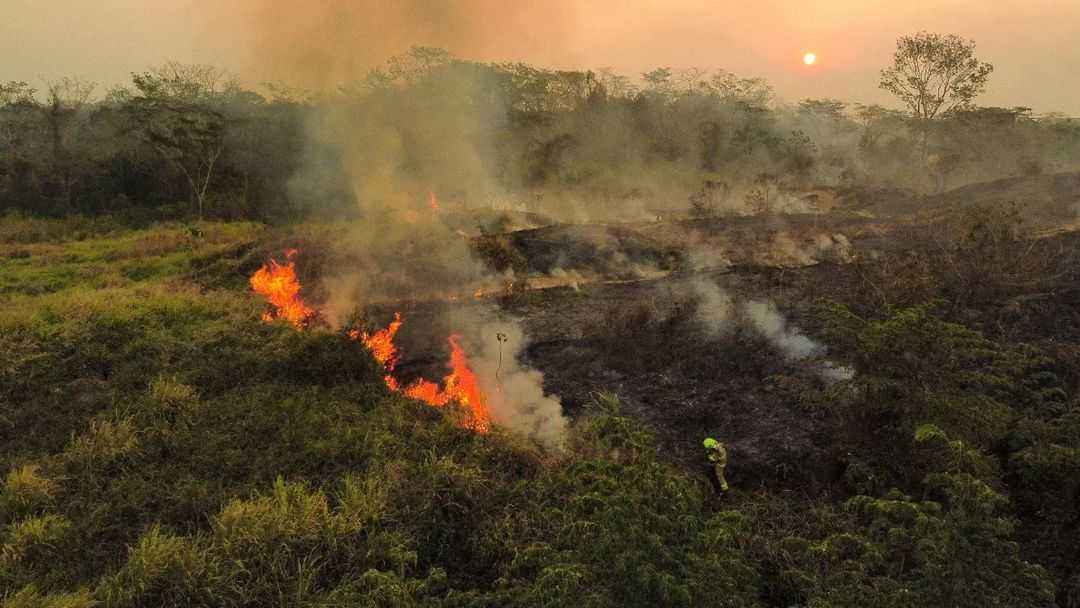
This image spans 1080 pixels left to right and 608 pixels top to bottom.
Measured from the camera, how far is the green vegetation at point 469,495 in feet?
13.2

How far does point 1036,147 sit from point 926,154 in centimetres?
641

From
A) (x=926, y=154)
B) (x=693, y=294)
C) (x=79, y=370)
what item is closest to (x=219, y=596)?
(x=79, y=370)

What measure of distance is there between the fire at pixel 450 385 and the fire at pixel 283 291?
5.86ft

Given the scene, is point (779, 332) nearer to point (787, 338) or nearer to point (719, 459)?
point (787, 338)

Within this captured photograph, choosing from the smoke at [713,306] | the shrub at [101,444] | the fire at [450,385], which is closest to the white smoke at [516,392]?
the fire at [450,385]

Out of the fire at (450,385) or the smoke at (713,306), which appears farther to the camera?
the smoke at (713,306)

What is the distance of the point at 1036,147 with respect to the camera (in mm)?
41594

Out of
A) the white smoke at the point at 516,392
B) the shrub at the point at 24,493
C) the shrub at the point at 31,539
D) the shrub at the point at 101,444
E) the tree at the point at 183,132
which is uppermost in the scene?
the tree at the point at 183,132

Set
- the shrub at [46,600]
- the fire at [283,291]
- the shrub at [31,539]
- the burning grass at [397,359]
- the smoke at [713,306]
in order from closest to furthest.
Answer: the shrub at [46,600], the shrub at [31,539], the burning grass at [397,359], the smoke at [713,306], the fire at [283,291]

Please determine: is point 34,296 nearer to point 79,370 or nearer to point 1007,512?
point 79,370

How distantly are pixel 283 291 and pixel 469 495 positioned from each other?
29.2ft

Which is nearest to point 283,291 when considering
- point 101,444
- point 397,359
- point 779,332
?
point 397,359

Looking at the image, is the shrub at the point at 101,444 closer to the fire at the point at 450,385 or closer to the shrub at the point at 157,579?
the shrub at the point at 157,579

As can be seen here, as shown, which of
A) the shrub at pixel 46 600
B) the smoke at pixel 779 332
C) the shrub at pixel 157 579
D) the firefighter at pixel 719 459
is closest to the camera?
the shrub at pixel 46 600
